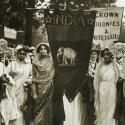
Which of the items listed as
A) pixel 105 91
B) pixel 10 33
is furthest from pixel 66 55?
pixel 10 33

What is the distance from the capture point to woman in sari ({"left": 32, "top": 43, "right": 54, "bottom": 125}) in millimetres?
7828

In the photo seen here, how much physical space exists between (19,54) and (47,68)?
1.44ft

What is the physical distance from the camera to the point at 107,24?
304 inches

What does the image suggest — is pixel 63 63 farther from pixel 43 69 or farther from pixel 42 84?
pixel 42 84

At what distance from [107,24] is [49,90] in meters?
1.23

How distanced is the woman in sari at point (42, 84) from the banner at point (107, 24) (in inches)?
28.9

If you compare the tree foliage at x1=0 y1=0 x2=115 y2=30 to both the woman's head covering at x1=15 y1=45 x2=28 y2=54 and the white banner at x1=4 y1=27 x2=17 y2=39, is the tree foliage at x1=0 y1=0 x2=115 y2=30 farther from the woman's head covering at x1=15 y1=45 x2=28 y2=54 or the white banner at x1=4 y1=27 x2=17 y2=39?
the woman's head covering at x1=15 y1=45 x2=28 y2=54

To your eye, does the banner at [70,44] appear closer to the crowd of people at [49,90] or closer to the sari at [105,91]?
the crowd of people at [49,90]

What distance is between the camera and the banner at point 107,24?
25.3ft

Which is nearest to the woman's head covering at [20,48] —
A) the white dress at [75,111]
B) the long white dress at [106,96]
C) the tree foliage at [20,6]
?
the tree foliage at [20,6]

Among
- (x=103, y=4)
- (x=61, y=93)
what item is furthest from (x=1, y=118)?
(x=103, y=4)

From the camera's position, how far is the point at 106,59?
782 centimetres

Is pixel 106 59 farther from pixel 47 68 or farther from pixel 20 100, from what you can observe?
pixel 20 100

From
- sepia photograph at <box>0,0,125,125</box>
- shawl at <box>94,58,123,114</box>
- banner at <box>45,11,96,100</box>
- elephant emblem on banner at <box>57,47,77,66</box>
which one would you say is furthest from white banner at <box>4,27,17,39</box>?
shawl at <box>94,58,123,114</box>
